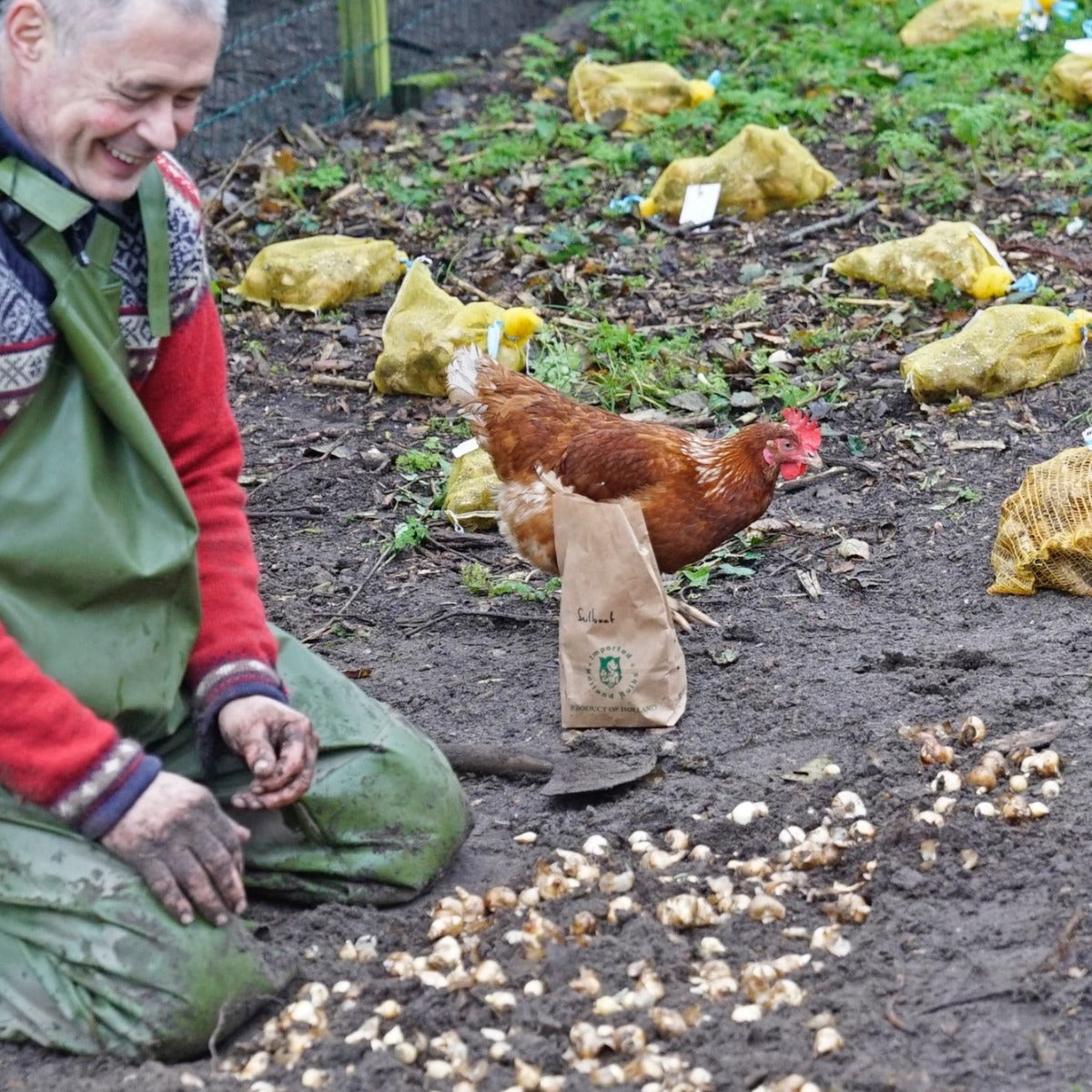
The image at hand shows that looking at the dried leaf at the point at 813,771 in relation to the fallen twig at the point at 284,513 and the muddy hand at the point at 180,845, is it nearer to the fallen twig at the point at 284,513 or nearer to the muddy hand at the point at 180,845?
the muddy hand at the point at 180,845

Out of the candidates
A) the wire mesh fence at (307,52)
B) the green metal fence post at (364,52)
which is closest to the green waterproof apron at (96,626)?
the wire mesh fence at (307,52)

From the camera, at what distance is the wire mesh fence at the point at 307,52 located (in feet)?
27.6

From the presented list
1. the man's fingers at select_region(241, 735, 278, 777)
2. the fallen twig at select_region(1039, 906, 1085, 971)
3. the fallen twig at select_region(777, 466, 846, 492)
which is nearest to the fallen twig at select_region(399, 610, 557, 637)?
the fallen twig at select_region(777, 466, 846, 492)

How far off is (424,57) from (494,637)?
6.37 m

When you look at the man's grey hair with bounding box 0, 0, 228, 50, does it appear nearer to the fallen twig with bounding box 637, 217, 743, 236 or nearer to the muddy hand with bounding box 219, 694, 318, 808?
the muddy hand with bounding box 219, 694, 318, 808

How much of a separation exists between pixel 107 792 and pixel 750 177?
5525 mm

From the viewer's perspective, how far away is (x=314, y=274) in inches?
263

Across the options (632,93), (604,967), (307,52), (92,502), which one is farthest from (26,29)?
(307,52)

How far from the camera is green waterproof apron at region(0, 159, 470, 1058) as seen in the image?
A: 2.61m

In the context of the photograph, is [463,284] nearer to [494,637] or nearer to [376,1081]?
[494,637]

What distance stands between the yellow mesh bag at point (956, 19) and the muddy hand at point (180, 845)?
27.0 feet

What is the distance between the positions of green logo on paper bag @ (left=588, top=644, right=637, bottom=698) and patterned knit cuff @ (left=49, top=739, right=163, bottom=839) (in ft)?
4.88

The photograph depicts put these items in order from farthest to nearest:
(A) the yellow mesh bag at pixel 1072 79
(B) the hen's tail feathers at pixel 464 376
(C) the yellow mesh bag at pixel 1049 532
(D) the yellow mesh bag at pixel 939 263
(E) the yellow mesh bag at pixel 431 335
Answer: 1. (A) the yellow mesh bag at pixel 1072 79
2. (D) the yellow mesh bag at pixel 939 263
3. (E) the yellow mesh bag at pixel 431 335
4. (B) the hen's tail feathers at pixel 464 376
5. (C) the yellow mesh bag at pixel 1049 532

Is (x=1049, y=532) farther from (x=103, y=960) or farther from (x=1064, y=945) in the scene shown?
(x=103, y=960)
